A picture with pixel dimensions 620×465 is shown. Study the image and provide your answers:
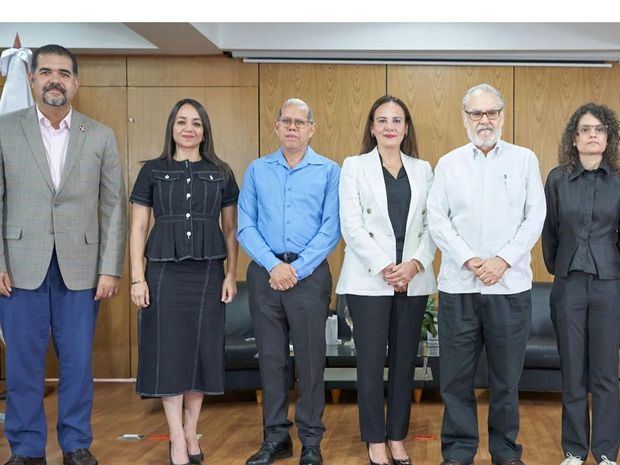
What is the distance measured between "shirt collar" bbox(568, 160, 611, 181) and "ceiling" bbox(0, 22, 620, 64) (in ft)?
9.47

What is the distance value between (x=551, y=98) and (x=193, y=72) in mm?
2850

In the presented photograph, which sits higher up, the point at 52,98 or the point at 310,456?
the point at 52,98

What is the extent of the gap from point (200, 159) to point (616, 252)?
1.94 meters

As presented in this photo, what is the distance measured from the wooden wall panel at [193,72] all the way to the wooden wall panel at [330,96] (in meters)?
0.17

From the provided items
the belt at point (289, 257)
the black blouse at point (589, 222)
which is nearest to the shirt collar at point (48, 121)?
the belt at point (289, 257)

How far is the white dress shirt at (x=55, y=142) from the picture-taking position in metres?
4.25

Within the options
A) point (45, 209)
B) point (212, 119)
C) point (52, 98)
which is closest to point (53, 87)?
point (52, 98)

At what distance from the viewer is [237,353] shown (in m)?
6.27

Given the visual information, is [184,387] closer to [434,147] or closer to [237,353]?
[237,353]

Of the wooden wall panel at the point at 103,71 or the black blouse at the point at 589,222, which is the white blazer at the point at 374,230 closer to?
the black blouse at the point at 589,222

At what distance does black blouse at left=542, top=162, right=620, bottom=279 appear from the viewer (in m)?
4.12

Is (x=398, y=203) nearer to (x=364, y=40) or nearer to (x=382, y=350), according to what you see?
(x=382, y=350)

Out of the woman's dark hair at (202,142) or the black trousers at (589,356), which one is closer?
the black trousers at (589,356)

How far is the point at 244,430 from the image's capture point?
17.5 feet
